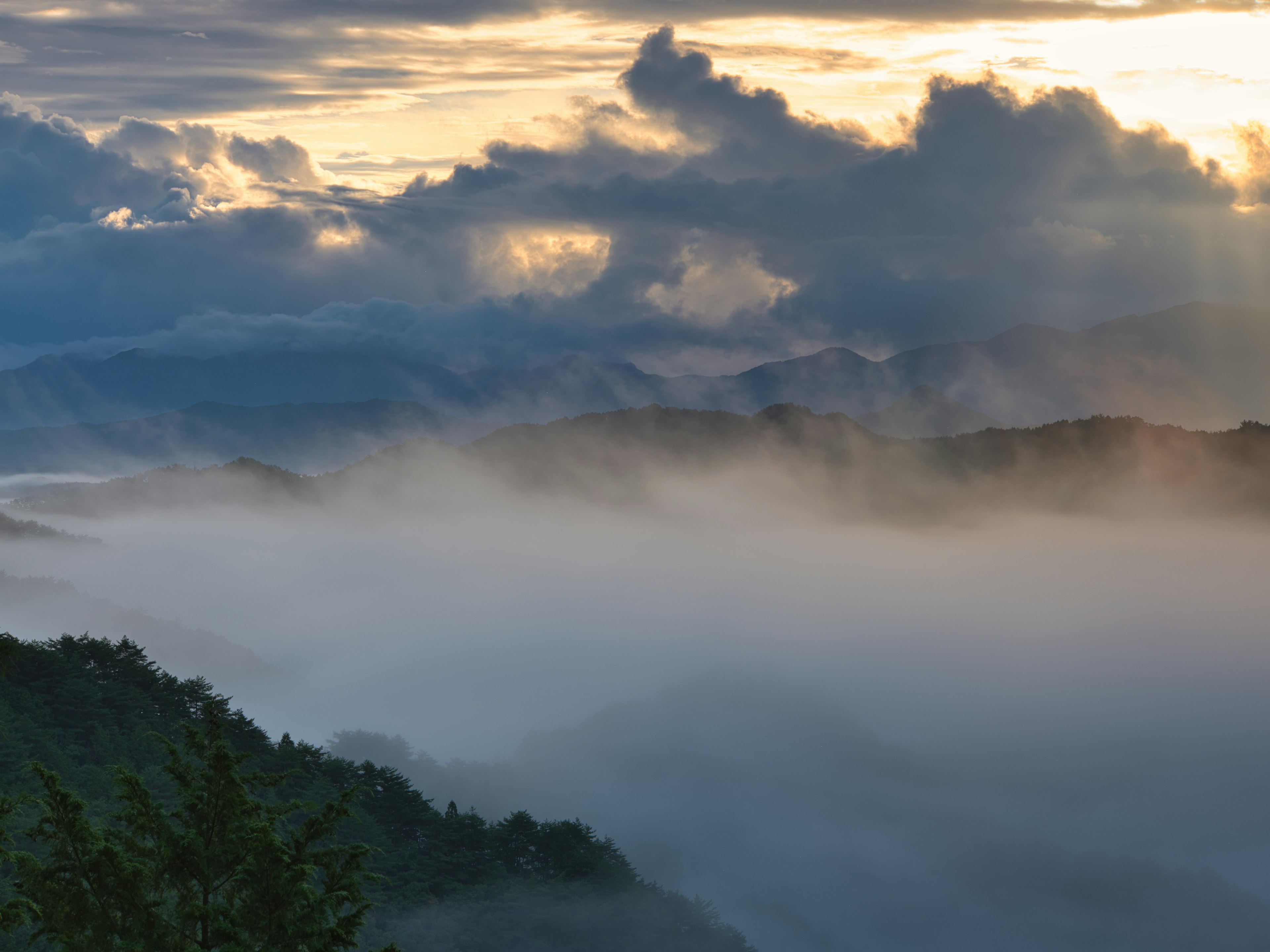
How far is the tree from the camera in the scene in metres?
23.1

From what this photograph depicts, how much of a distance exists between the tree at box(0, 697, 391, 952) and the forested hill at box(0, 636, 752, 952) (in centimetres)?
6194

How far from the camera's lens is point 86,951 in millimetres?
23281

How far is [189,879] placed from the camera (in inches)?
965

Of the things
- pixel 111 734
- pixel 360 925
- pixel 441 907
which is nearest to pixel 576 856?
pixel 441 907

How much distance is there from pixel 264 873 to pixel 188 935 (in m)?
2.25

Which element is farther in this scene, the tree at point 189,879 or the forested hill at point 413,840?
the forested hill at point 413,840

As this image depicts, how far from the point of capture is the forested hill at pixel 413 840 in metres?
91.7

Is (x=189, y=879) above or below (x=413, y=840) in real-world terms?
above

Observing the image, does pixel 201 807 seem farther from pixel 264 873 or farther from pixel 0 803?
pixel 0 803

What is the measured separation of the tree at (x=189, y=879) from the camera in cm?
2306

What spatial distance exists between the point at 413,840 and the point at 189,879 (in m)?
93.0

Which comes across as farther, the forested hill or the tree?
the forested hill

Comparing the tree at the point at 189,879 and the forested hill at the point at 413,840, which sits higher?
the tree at the point at 189,879

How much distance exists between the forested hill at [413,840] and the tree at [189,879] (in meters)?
61.9
